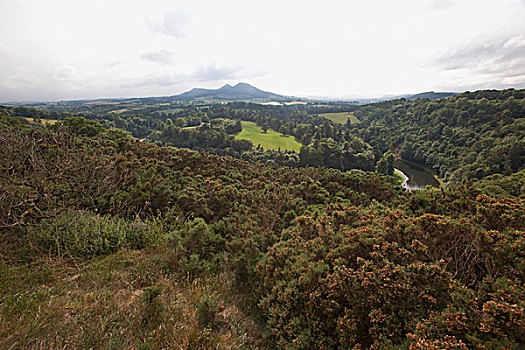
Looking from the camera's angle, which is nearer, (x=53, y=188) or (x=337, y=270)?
(x=337, y=270)

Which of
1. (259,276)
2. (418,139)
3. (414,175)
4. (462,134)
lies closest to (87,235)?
(259,276)

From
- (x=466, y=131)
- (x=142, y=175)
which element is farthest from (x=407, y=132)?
(x=142, y=175)

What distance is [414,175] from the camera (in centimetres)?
5878

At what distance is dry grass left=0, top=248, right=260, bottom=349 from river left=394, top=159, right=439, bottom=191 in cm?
5398

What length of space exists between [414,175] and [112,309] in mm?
72099

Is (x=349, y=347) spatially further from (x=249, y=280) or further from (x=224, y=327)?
(x=249, y=280)

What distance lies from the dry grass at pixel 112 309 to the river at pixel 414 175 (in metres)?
54.0

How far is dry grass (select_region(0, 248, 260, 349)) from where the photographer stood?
294 cm

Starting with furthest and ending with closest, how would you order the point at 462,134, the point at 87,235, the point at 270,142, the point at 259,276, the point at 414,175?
1. the point at 270,142
2. the point at 462,134
3. the point at 414,175
4. the point at 87,235
5. the point at 259,276

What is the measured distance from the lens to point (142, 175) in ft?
32.8

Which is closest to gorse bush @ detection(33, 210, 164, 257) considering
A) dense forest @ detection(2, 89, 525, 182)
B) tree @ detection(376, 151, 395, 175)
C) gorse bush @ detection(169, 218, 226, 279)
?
gorse bush @ detection(169, 218, 226, 279)

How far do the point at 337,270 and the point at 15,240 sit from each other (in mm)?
7856

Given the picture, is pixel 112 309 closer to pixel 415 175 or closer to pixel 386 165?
pixel 386 165

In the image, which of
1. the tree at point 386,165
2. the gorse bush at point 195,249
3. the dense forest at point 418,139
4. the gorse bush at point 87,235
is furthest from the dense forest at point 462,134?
the gorse bush at point 87,235
